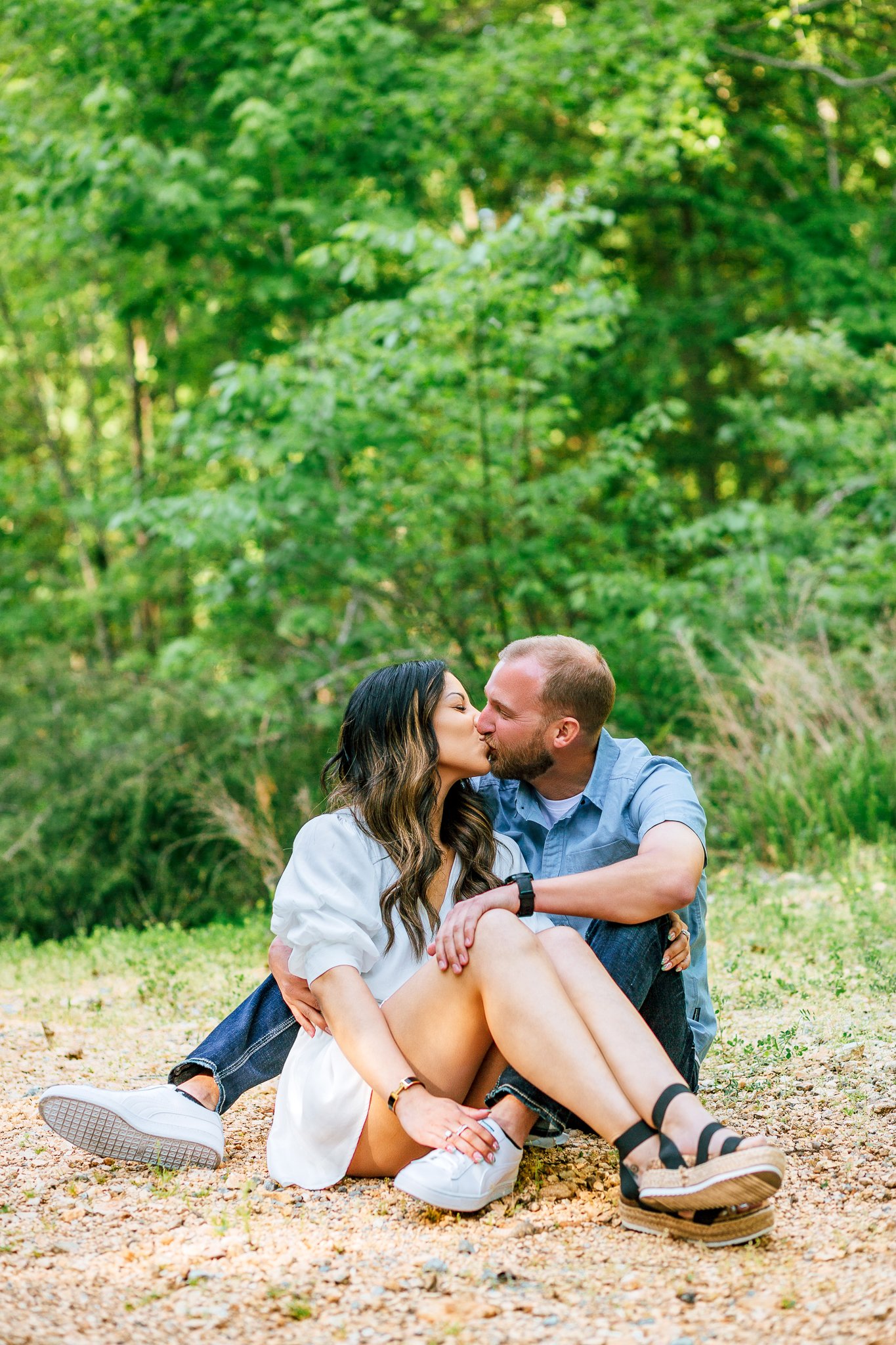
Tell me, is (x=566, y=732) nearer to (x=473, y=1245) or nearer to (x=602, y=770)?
(x=602, y=770)

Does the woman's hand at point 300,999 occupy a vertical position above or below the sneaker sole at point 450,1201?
above

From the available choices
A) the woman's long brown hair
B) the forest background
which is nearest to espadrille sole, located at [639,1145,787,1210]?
the woman's long brown hair

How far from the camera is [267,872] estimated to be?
611 cm

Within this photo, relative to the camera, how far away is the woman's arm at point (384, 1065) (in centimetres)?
236

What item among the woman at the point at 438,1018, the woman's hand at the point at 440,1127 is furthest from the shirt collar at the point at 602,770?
the woman's hand at the point at 440,1127

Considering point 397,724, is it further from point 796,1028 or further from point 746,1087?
point 796,1028

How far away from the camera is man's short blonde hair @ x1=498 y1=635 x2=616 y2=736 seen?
2965mm

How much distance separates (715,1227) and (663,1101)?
0.76 feet

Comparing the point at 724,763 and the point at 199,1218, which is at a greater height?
the point at 199,1218

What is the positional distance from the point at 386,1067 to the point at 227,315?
27.7ft

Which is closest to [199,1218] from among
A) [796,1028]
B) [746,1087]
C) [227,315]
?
[746,1087]

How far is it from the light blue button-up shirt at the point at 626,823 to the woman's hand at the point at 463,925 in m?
0.35

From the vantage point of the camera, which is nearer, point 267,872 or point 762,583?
point 267,872

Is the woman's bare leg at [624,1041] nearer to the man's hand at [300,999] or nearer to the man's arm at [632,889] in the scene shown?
the man's arm at [632,889]
